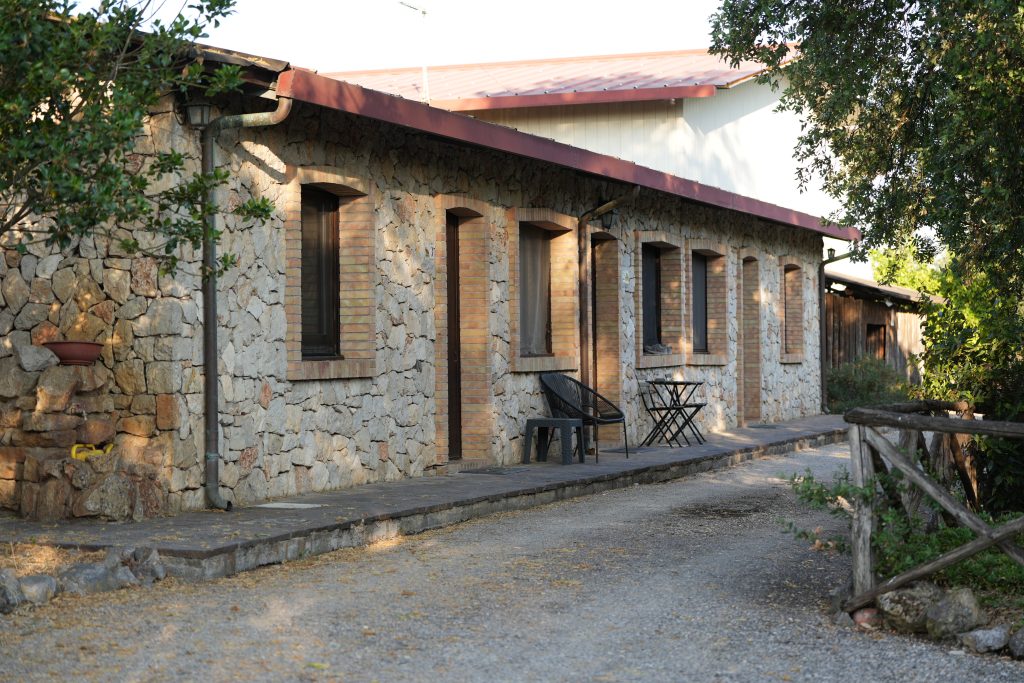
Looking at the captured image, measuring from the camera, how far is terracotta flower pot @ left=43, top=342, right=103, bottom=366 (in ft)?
27.4

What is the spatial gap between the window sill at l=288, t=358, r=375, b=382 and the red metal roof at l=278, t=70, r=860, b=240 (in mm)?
1942

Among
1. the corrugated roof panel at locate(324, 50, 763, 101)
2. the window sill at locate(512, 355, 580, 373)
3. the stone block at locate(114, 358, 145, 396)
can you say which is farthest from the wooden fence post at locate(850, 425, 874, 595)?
the corrugated roof panel at locate(324, 50, 763, 101)

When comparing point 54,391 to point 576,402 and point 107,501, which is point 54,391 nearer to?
point 107,501

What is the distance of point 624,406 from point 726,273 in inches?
151

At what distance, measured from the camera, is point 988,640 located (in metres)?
5.51

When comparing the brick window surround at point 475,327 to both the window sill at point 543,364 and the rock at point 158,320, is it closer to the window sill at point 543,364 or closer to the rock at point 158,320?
the window sill at point 543,364

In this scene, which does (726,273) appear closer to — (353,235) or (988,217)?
(353,235)

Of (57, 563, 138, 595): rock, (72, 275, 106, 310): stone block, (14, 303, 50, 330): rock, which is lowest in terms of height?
(57, 563, 138, 595): rock

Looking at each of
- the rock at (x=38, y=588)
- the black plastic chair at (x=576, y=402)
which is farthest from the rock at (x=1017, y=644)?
the black plastic chair at (x=576, y=402)

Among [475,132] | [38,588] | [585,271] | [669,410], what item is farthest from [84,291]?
[669,410]

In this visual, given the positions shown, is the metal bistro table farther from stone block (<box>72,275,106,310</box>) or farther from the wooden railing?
the wooden railing

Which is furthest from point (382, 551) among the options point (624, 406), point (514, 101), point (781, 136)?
point (781, 136)

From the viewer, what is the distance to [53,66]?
5848 millimetres

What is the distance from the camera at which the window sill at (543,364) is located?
13.0m
